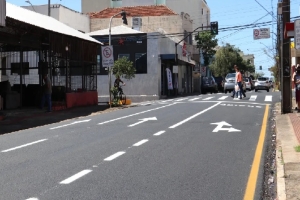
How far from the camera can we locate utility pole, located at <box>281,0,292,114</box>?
57.8 feet

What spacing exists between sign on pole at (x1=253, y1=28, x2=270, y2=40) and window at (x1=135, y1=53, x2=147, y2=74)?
9.61m

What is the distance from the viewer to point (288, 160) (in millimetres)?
8531

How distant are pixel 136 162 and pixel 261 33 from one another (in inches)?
1277

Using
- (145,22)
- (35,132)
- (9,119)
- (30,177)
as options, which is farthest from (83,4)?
(30,177)

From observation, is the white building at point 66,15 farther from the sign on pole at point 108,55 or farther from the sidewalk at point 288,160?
the sidewalk at point 288,160

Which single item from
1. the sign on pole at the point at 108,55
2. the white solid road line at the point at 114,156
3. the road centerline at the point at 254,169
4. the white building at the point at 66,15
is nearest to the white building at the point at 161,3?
the white building at the point at 66,15

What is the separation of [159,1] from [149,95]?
103ft

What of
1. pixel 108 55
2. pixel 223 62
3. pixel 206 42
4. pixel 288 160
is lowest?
pixel 288 160

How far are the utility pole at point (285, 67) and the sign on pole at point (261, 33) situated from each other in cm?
2131

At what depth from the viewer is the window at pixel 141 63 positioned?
3931 cm

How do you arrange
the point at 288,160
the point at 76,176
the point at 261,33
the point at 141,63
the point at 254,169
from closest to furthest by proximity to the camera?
the point at 76,176
the point at 254,169
the point at 288,160
the point at 261,33
the point at 141,63

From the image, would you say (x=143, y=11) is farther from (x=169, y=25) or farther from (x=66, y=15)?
(x=66, y=15)

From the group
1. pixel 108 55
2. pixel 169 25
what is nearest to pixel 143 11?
pixel 169 25

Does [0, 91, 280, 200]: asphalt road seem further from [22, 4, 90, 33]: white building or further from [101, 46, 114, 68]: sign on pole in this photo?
[22, 4, 90, 33]: white building
